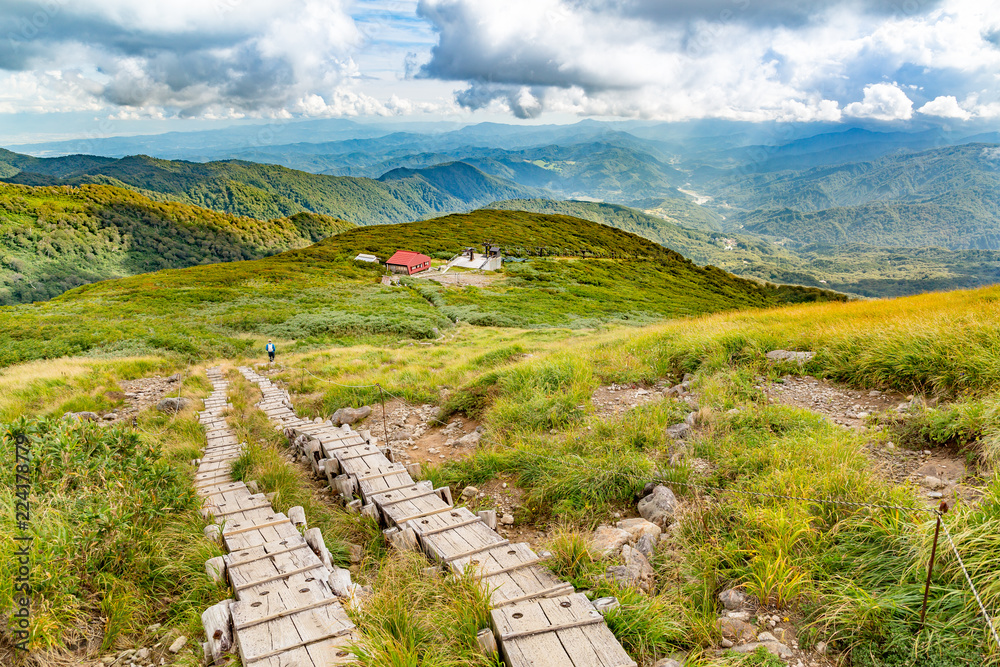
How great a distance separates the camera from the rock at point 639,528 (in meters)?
5.30

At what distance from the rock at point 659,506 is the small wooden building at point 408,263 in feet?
213

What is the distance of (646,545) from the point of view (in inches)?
202

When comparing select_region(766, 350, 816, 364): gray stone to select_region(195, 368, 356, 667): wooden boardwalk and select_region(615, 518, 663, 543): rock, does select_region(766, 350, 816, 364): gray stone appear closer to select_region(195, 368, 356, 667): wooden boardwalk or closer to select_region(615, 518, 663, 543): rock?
select_region(615, 518, 663, 543): rock

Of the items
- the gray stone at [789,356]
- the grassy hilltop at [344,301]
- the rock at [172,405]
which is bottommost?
the grassy hilltop at [344,301]

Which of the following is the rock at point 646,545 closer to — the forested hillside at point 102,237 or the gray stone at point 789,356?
the gray stone at point 789,356

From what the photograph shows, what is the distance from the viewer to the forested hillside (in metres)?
124

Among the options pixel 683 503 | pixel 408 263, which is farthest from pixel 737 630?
pixel 408 263

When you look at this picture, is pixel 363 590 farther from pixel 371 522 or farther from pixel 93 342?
pixel 93 342

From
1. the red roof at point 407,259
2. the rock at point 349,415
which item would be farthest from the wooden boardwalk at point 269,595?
the red roof at point 407,259

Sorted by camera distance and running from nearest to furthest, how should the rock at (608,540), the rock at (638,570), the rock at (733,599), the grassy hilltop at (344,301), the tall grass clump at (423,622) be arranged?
the tall grass clump at (423,622) → the rock at (733,599) → the rock at (638,570) → the rock at (608,540) → the grassy hilltop at (344,301)

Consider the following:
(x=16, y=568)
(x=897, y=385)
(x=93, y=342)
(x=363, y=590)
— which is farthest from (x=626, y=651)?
(x=93, y=342)

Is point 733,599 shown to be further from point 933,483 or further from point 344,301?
point 344,301

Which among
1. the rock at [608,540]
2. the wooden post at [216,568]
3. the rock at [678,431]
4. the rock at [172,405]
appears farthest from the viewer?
the rock at [172,405]

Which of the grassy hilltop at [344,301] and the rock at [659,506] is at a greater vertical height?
the rock at [659,506]
